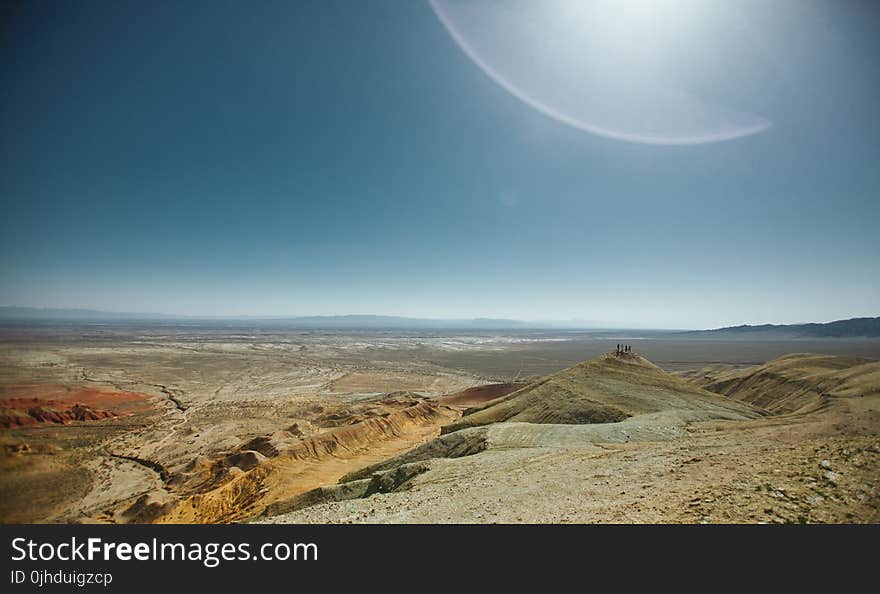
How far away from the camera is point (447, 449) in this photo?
2342 cm

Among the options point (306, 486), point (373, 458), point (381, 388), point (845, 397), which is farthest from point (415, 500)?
point (381, 388)

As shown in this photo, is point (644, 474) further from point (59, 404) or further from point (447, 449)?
point (59, 404)

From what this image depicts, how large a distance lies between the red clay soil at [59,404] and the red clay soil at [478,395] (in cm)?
4439

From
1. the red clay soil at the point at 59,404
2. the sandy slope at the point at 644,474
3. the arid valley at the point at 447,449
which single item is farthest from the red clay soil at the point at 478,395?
the red clay soil at the point at 59,404

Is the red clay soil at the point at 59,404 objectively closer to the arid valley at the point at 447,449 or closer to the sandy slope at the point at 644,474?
the arid valley at the point at 447,449

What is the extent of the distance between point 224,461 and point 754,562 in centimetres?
3671

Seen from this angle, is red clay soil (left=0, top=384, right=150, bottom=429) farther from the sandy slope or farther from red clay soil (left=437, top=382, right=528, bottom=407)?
red clay soil (left=437, top=382, right=528, bottom=407)

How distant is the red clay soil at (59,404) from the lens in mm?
→ 5416

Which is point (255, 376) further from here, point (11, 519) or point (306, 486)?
point (11, 519)

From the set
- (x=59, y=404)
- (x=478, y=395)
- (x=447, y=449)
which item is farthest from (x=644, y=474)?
(x=478, y=395)

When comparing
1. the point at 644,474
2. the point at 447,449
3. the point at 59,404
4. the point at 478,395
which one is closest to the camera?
the point at 644,474

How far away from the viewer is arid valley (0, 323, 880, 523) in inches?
325

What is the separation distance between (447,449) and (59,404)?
19.3 m

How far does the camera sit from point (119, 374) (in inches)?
2692
